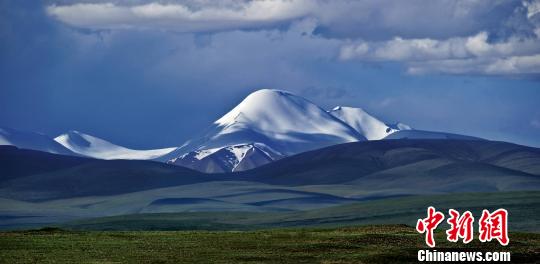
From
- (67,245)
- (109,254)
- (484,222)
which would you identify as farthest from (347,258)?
A: (67,245)

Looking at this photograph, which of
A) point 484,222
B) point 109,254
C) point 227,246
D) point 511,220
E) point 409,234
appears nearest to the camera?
point 484,222

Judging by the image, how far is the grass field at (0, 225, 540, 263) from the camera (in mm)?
63750

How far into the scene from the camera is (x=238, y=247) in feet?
230

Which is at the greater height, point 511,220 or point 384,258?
point 511,220

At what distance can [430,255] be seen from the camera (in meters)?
64.2

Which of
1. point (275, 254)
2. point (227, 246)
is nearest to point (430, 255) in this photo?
point (275, 254)

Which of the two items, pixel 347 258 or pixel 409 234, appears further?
pixel 409 234

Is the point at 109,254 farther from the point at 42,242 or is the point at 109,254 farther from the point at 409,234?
the point at 409,234

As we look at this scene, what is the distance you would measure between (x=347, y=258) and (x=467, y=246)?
8.30 meters

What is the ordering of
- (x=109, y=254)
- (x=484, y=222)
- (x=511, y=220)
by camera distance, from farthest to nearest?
(x=511, y=220) → (x=109, y=254) → (x=484, y=222)

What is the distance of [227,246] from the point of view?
70812mm

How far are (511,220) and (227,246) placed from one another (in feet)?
309

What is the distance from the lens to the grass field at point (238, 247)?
6375 centimetres

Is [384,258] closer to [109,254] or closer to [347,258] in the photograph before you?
[347,258]
